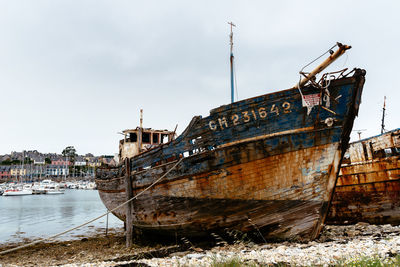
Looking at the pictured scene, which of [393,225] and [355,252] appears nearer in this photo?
[355,252]

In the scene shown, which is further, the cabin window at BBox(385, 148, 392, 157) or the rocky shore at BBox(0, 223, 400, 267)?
the cabin window at BBox(385, 148, 392, 157)

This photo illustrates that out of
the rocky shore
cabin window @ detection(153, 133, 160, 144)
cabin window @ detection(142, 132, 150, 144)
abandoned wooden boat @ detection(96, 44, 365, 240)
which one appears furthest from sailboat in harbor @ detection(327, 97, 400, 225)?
cabin window @ detection(142, 132, 150, 144)

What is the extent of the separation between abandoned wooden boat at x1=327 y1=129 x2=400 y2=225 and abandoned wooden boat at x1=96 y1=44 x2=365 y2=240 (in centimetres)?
418

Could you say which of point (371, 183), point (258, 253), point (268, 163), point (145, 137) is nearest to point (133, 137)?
point (145, 137)

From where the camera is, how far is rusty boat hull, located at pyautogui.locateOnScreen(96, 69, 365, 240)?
255 inches

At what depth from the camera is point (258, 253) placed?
555 cm

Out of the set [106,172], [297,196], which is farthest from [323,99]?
[106,172]

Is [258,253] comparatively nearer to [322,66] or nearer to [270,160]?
[270,160]

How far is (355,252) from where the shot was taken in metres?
5.42

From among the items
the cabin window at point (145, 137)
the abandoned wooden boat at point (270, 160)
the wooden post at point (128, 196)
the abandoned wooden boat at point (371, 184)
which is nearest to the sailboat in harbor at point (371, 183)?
the abandoned wooden boat at point (371, 184)

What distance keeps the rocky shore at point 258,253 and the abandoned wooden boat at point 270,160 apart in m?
0.53

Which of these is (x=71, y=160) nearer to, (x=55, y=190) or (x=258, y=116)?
(x=55, y=190)

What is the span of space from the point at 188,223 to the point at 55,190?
7105 cm

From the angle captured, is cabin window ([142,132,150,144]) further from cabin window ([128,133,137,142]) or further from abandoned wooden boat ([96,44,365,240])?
abandoned wooden boat ([96,44,365,240])
